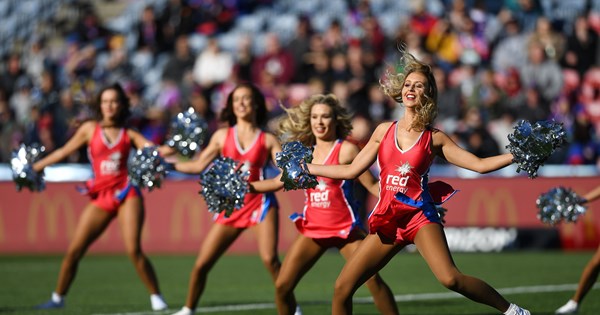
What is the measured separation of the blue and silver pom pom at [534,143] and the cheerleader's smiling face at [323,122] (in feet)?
6.34

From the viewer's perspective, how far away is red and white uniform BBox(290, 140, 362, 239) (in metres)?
7.70

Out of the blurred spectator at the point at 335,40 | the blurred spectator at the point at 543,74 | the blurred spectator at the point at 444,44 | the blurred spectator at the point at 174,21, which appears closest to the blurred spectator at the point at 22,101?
the blurred spectator at the point at 174,21

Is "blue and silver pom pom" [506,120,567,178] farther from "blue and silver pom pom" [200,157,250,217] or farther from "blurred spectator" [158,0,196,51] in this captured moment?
"blurred spectator" [158,0,196,51]

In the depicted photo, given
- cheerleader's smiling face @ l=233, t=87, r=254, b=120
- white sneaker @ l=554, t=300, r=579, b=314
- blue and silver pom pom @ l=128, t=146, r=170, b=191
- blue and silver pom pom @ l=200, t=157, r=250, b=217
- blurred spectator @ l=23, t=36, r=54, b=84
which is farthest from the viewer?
blurred spectator @ l=23, t=36, r=54, b=84

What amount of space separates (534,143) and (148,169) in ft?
11.2

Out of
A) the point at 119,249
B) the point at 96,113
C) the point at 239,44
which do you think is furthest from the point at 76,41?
the point at 96,113

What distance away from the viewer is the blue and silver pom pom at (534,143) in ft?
20.6

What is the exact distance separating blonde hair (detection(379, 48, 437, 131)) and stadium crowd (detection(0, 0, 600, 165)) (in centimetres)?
786

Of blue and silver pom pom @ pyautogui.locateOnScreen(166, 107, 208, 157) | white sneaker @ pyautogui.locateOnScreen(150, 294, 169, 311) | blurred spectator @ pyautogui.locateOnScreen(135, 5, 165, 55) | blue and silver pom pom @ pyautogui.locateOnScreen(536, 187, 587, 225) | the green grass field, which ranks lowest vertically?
the green grass field

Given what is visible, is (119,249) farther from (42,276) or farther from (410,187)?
(410,187)

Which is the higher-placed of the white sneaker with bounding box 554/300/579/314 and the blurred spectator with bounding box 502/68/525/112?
the blurred spectator with bounding box 502/68/525/112

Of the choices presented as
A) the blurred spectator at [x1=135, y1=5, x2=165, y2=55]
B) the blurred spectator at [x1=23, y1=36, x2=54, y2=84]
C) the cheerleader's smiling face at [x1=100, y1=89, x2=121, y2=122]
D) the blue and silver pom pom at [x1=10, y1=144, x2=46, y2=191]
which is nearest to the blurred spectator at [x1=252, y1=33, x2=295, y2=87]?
the blurred spectator at [x1=135, y1=5, x2=165, y2=55]

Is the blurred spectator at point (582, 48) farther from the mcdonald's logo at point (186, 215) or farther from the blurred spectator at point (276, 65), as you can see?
the mcdonald's logo at point (186, 215)

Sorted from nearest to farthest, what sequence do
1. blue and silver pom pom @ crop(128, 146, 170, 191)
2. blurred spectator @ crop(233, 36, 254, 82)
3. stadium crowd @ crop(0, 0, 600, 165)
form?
blue and silver pom pom @ crop(128, 146, 170, 191) → stadium crowd @ crop(0, 0, 600, 165) → blurred spectator @ crop(233, 36, 254, 82)
